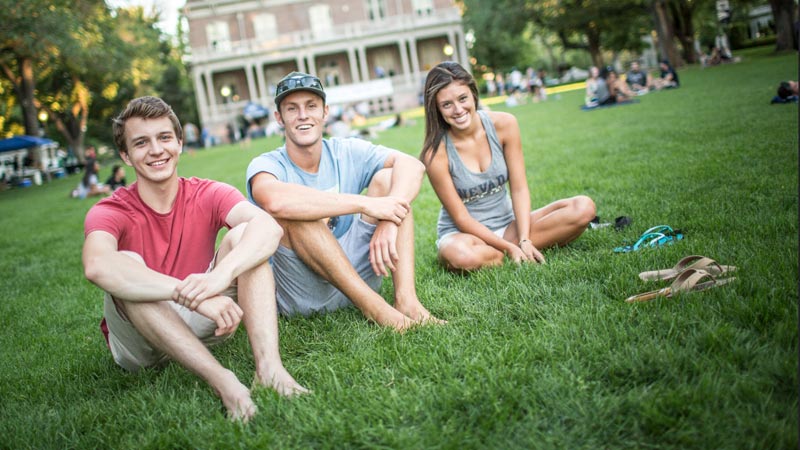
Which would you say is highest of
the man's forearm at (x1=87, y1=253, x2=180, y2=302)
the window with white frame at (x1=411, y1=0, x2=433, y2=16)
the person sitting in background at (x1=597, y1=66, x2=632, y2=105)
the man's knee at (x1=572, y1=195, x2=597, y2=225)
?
the window with white frame at (x1=411, y1=0, x2=433, y2=16)

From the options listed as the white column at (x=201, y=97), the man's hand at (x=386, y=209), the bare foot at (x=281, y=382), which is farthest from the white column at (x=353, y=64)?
the bare foot at (x=281, y=382)

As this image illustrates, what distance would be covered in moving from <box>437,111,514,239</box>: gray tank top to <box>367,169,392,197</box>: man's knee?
26.1 inches

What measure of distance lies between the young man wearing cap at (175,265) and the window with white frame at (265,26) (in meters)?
42.6

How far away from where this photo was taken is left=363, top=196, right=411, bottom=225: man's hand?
329 centimetres

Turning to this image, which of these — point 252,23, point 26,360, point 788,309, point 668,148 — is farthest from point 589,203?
point 252,23

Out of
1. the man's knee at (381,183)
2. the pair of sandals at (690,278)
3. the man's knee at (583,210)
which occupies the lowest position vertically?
the pair of sandals at (690,278)

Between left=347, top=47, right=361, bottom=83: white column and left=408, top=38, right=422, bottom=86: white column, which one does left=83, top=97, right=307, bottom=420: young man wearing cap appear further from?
left=347, top=47, right=361, bottom=83: white column

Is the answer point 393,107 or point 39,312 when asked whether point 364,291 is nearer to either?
point 39,312

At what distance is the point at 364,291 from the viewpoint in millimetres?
3248

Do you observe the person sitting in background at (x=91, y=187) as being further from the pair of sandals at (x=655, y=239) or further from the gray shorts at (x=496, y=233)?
the pair of sandals at (x=655, y=239)

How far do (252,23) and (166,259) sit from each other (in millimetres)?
43455

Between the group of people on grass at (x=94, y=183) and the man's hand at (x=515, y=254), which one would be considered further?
the group of people on grass at (x=94, y=183)

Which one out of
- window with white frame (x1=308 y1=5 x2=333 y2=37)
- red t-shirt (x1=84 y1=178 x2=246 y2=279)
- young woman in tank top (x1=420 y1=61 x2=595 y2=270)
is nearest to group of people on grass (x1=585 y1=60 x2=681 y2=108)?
young woman in tank top (x1=420 y1=61 x2=595 y2=270)

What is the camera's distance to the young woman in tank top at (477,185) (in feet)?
13.0
